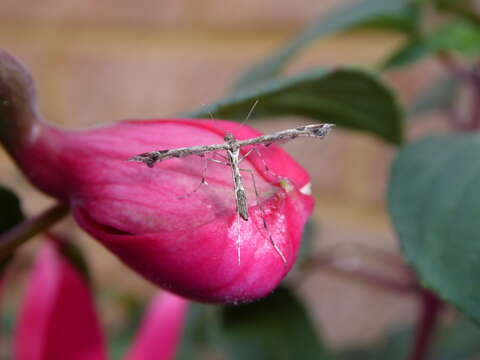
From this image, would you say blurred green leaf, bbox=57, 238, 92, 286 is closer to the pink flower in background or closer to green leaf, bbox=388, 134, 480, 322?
the pink flower in background

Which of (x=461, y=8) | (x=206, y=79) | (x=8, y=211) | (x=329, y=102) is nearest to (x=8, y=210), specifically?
(x=8, y=211)

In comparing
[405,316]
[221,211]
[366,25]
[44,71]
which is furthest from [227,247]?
[44,71]

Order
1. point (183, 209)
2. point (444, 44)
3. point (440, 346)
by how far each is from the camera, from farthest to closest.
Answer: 1. point (440, 346)
2. point (444, 44)
3. point (183, 209)

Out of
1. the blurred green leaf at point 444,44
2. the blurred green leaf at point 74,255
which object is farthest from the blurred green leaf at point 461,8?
the blurred green leaf at point 74,255

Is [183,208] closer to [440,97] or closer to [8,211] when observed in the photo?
[8,211]

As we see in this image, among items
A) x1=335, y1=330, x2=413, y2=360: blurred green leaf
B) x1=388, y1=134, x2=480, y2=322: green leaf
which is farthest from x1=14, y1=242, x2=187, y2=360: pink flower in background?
x1=335, y1=330, x2=413, y2=360: blurred green leaf

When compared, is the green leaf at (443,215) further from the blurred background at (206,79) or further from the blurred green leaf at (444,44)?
the blurred background at (206,79)

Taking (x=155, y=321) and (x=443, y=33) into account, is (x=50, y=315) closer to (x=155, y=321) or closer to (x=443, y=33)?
(x=155, y=321)
